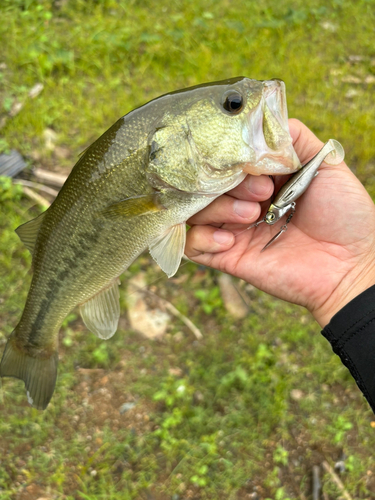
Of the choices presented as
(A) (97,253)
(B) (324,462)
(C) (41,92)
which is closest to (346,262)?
(A) (97,253)

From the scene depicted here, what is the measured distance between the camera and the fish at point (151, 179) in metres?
1.76

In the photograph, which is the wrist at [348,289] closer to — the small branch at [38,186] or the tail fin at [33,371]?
the tail fin at [33,371]

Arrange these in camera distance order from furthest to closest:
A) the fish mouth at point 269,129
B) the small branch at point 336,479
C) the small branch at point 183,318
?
the small branch at point 183,318 < the small branch at point 336,479 < the fish mouth at point 269,129

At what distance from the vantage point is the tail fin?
2289 millimetres

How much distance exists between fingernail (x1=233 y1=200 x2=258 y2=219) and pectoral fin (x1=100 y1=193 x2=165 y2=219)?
16.1 inches

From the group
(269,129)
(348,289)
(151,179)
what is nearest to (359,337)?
(348,289)

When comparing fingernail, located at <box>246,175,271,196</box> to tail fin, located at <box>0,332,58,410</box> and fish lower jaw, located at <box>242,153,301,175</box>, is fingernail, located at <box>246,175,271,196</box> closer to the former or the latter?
fish lower jaw, located at <box>242,153,301,175</box>

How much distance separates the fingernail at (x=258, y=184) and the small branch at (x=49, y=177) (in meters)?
2.27

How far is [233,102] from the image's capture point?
176 centimetres

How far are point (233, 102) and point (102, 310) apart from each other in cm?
130

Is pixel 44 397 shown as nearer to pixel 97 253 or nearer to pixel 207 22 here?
pixel 97 253

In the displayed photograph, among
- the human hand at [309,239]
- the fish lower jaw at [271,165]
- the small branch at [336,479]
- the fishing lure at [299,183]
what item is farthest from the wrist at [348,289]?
the small branch at [336,479]

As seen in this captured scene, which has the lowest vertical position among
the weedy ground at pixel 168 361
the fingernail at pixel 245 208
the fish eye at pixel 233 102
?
the weedy ground at pixel 168 361

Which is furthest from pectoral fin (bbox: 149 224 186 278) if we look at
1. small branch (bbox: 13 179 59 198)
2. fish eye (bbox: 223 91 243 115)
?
Answer: small branch (bbox: 13 179 59 198)
